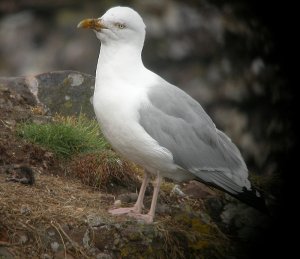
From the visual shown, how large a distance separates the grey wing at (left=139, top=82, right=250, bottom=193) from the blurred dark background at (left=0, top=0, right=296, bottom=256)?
509 centimetres

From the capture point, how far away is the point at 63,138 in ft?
25.7

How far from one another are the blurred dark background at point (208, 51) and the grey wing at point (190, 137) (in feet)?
16.7

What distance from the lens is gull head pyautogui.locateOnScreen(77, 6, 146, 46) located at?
7.07 m

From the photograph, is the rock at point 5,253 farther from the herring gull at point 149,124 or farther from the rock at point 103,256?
the herring gull at point 149,124

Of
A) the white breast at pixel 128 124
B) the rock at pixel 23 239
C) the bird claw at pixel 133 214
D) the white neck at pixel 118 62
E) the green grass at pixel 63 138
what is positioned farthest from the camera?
the green grass at pixel 63 138

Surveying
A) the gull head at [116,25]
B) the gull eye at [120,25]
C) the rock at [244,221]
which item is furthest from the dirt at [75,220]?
the gull eye at [120,25]

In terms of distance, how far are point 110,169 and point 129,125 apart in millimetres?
902

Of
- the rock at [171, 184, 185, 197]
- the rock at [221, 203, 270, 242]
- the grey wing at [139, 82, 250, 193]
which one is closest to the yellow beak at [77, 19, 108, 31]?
the grey wing at [139, 82, 250, 193]

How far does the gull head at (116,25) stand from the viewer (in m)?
7.07

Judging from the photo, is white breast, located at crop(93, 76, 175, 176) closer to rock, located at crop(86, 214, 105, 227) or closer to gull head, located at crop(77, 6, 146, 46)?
gull head, located at crop(77, 6, 146, 46)

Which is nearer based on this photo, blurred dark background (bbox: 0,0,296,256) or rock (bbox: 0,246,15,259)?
rock (bbox: 0,246,15,259)

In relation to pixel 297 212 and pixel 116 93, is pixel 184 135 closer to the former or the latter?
pixel 116 93

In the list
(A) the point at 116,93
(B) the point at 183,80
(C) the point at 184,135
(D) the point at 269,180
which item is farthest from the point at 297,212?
(B) the point at 183,80

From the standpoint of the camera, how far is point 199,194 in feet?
25.8
